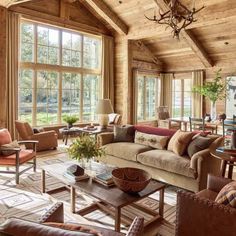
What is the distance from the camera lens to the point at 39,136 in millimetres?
5844

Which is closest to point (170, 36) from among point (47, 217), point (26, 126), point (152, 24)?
point (152, 24)

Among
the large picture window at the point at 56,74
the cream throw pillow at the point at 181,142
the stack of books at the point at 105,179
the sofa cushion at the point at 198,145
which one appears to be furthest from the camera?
the large picture window at the point at 56,74

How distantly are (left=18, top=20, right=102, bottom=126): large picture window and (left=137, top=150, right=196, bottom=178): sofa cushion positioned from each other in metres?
4.37

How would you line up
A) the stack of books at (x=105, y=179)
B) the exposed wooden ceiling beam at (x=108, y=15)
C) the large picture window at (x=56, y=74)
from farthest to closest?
the exposed wooden ceiling beam at (x=108, y=15)
the large picture window at (x=56, y=74)
the stack of books at (x=105, y=179)

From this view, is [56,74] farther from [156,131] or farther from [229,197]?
[229,197]

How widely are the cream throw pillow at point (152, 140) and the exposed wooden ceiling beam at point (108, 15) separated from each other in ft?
15.2

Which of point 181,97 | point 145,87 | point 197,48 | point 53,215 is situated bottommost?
point 53,215

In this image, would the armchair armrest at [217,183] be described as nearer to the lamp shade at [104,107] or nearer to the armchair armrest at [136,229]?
the armchair armrest at [136,229]

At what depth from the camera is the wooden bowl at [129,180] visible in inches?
96.1

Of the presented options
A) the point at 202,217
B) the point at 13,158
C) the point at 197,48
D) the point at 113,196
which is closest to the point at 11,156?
the point at 13,158

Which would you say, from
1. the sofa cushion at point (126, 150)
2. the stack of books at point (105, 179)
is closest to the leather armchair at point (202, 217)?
the stack of books at point (105, 179)

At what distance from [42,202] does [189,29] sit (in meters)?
6.58

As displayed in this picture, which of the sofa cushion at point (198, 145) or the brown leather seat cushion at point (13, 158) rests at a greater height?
the sofa cushion at point (198, 145)

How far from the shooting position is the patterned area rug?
2.79m
